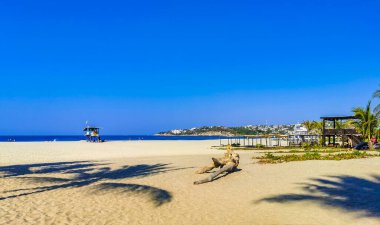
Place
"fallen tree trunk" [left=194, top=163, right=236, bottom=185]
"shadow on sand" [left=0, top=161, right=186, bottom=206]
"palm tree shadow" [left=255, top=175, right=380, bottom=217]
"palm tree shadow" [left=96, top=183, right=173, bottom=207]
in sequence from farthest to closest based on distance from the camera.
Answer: "fallen tree trunk" [left=194, top=163, right=236, bottom=185] → "shadow on sand" [left=0, top=161, right=186, bottom=206] → "palm tree shadow" [left=96, top=183, right=173, bottom=207] → "palm tree shadow" [left=255, top=175, right=380, bottom=217]

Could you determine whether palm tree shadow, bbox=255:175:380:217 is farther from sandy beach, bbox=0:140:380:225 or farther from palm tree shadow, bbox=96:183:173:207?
palm tree shadow, bbox=96:183:173:207

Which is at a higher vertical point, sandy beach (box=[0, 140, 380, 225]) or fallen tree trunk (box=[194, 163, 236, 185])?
fallen tree trunk (box=[194, 163, 236, 185])

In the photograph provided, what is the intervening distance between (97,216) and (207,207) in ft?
11.0

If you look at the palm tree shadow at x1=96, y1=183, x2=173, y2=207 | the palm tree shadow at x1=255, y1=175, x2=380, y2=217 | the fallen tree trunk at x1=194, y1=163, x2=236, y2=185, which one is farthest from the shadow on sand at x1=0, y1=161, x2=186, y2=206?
the palm tree shadow at x1=255, y1=175, x2=380, y2=217

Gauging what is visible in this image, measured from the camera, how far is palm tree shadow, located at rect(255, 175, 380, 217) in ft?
33.6

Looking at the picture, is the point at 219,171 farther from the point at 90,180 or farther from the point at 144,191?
the point at 90,180

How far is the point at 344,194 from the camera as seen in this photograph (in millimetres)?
11742

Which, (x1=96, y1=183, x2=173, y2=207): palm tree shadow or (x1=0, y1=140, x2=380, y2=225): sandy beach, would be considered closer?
(x1=0, y1=140, x2=380, y2=225): sandy beach

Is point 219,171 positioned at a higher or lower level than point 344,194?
higher

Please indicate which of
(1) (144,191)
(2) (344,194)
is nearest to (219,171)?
(1) (144,191)

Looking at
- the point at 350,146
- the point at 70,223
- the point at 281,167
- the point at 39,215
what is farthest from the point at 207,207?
the point at 350,146

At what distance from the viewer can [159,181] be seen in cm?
1606

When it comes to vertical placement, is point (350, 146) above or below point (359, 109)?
below

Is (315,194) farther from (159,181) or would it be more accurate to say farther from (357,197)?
(159,181)
